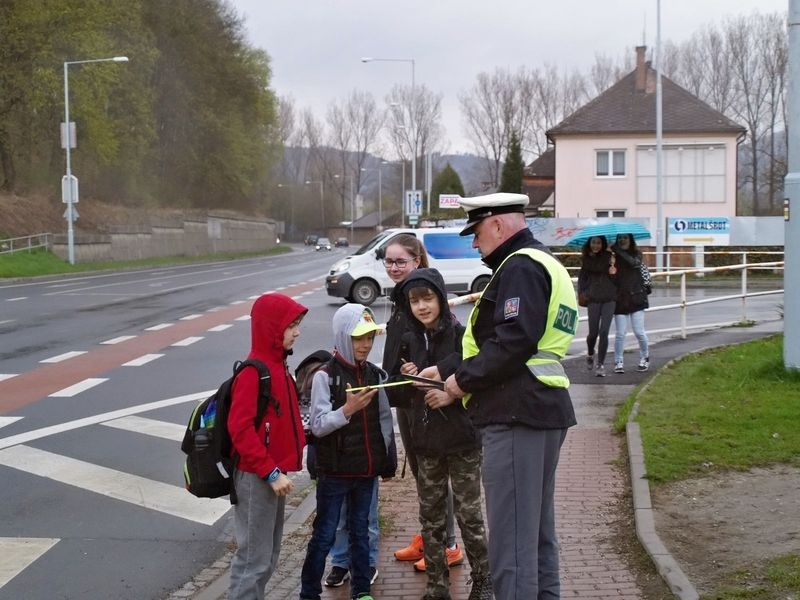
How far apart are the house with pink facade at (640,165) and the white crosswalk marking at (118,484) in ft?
144

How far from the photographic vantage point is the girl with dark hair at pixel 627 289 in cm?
1202

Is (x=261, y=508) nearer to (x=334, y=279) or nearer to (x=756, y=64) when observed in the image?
(x=334, y=279)

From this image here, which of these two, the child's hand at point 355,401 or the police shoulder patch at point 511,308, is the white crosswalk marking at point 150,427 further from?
the police shoulder patch at point 511,308

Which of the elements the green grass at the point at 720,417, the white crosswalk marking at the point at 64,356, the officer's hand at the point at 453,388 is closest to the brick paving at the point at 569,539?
the green grass at the point at 720,417

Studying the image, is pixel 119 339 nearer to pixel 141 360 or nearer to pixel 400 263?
pixel 141 360

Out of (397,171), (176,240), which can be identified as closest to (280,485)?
(176,240)

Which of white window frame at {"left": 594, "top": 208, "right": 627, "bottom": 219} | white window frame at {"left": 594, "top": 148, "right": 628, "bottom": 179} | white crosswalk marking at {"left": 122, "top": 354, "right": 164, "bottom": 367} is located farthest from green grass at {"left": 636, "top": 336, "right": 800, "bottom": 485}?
white window frame at {"left": 594, "top": 148, "right": 628, "bottom": 179}

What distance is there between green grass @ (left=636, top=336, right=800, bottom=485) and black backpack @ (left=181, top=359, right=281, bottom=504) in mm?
3411

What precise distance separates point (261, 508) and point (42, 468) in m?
4.35

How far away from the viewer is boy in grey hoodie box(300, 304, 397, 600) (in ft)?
16.0

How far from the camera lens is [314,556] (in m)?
4.93

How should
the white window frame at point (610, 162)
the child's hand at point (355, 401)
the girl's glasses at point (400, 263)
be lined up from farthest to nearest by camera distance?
Result: the white window frame at point (610, 162)
the girl's glasses at point (400, 263)
the child's hand at point (355, 401)

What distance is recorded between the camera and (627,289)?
12102mm

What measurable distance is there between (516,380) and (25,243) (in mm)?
45975
